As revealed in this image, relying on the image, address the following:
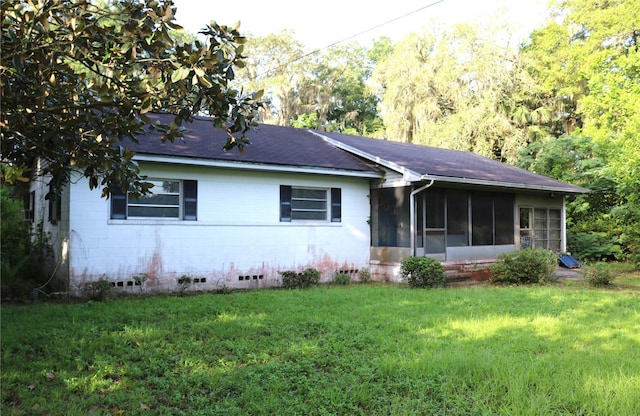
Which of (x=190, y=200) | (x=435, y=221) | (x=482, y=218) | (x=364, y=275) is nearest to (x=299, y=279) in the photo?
(x=364, y=275)

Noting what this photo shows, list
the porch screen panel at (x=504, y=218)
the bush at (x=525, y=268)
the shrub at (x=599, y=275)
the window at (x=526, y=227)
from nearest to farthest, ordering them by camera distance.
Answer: the shrub at (x=599, y=275) < the bush at (x=525, y=268) < the porch screen panel at (x=504, y=218) < the window at (x=526, y=227)

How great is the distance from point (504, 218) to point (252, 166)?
8470 millimetres

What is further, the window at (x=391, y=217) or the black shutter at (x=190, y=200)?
the window at (x=391, y=217)

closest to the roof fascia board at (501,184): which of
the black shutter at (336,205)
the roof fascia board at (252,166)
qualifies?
the roof fascia board at (252,166)

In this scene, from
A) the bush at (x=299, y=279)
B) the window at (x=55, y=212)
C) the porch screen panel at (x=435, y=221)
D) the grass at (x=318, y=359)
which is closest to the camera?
the grass at (x=318, y=359)

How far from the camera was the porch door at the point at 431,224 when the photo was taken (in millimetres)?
13070

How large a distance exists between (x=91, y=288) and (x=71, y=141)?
5.64 meters

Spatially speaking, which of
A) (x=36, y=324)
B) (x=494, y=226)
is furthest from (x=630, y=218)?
(x=36, y=324)

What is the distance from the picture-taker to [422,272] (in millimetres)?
11594

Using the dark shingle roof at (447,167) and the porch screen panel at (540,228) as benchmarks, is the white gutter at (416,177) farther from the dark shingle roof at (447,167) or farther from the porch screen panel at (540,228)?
the porch screen panel at (540,228)

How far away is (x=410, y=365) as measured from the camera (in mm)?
5176

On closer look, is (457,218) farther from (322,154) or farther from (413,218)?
(322,154)

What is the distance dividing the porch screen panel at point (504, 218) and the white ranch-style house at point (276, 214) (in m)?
0.03

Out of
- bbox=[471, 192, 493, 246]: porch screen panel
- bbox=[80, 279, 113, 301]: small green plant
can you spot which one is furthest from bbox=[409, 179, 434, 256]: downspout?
bbox=[80, 279, 113, 301]: small green plant
